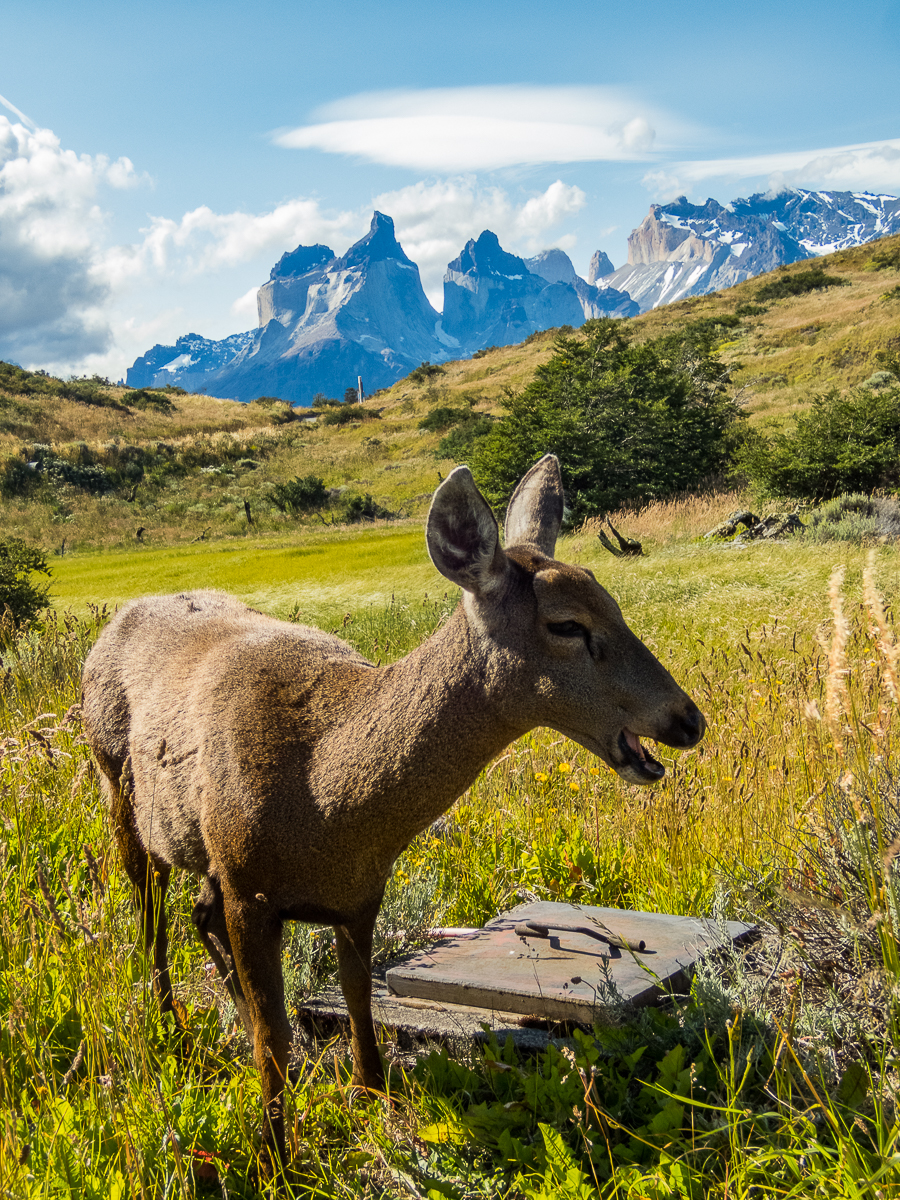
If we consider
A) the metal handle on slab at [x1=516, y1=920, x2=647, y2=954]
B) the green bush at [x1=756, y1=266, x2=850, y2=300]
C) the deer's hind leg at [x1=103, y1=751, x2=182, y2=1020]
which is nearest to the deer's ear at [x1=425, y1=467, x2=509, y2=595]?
the metal handle on slab at [x1=516, y1=920, x2=647, y2=954]

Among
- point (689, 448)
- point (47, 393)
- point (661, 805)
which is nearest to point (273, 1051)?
point (661, 805)

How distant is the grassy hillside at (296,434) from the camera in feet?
122

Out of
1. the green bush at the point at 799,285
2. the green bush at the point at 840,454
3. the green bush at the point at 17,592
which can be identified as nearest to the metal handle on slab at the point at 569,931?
the green bush at the point at 17,592

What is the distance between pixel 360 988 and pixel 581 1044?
27.8 inches

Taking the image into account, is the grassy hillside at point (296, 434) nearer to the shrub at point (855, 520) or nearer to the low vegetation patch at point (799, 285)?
the low vegetation patch at point (799, 285)

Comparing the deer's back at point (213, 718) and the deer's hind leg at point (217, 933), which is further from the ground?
the deer's back at point (213, 718)

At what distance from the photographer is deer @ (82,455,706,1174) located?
2.38m

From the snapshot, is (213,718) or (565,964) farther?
(565,964)

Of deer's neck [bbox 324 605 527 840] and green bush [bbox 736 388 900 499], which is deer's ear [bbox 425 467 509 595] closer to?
deer's neck [bbox 324 605 527 840]

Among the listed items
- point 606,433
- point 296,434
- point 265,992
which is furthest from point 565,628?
point 296,434

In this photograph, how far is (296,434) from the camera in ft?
201

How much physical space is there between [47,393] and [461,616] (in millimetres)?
67008

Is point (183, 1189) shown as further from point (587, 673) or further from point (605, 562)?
point (605, 562)

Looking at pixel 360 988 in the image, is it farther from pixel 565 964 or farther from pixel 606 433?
pixel 606 433
